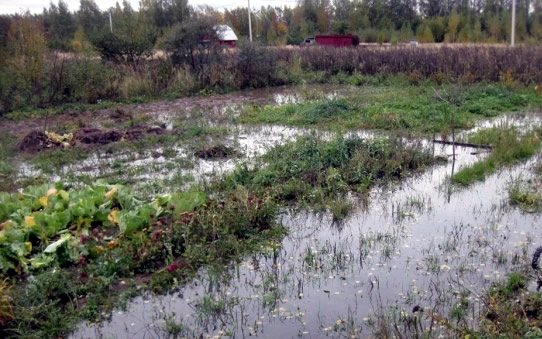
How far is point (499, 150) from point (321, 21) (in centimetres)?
3665

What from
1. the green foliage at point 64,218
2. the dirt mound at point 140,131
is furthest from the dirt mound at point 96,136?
the green foliage at point 64,218

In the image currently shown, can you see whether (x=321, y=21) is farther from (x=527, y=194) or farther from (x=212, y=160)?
(x=527, y=194)

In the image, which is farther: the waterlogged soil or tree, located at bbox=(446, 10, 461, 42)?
tree, located at bbox=(446, 10, 461, 42)

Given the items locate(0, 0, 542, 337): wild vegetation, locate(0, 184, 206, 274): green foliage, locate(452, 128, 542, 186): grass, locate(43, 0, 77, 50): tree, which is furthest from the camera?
locate(43, 0, 77, 50): tree

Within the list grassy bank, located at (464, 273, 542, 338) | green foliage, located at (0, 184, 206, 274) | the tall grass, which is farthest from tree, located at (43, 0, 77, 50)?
grassy bank, located at (464, 273, 542, 338)

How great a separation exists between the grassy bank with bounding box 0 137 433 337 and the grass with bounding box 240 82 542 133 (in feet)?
14.4

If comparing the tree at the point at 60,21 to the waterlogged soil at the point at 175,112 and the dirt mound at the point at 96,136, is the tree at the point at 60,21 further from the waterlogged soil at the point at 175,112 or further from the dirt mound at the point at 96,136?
the dirt mound at the point at 96,136

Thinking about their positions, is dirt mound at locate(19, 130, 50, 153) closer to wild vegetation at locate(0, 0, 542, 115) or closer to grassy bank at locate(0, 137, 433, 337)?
grassy bank at locate(0, 137, 433, 337)

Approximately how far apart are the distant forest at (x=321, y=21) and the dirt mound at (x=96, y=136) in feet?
28.8

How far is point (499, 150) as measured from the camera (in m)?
9.94

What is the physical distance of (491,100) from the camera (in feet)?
49.2

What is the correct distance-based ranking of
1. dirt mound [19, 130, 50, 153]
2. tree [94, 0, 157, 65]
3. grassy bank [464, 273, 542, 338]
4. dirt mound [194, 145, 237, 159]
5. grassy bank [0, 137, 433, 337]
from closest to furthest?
grassy bank [464, 273, 542, 338], grassy bank [0, 137, 433, 337], dirt mound [194, 145, 237, 159], dirt mound [19, 130, 50, 153], tree [94, 0, 157, 65]

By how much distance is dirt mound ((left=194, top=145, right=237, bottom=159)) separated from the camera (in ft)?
34.4

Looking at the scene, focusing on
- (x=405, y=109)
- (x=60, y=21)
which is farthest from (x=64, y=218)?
(x=60, y=21)
